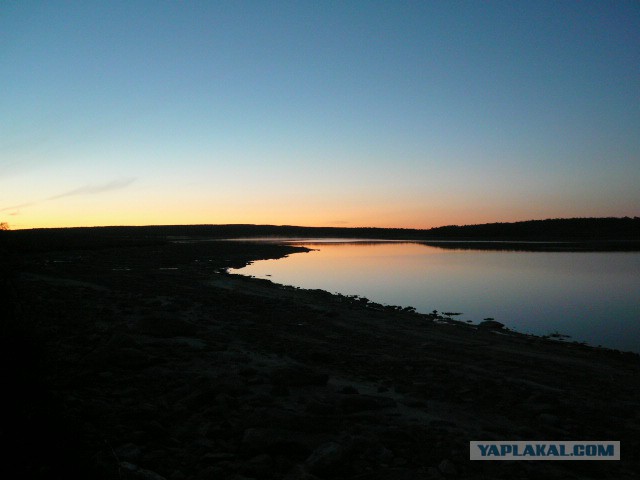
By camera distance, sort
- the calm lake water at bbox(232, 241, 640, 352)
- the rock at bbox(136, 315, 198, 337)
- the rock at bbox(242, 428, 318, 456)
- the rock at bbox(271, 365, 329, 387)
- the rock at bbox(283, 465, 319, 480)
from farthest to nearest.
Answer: the calm lake water at bbox(232, 241, 640, 352) → the rock at bbox(136, 315, 198, 337) → the rock at bbox(271, 365, 329, 387) → the rock at bbox(242, 428, 318, 456) → the rock at bbox(283, 465, 319, 480)

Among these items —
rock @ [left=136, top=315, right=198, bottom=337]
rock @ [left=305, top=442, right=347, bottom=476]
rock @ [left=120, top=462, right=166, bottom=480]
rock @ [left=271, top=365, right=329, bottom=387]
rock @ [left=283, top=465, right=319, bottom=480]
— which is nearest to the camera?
rock @ [left=120, top=462, right=166, bottom=480]

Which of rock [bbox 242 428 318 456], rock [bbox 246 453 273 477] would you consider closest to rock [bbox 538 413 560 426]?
rock [bbox 242 428 318 456]

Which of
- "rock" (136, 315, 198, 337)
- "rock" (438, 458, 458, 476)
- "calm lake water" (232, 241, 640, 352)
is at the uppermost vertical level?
"rock" (136, 315, 198, 337)

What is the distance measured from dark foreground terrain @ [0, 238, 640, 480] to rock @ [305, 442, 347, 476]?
14 mm

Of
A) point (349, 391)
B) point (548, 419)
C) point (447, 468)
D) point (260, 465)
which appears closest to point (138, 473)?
point (260, 465)

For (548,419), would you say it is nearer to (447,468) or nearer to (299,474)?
(447,468)

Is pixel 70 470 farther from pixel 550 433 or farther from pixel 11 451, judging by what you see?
pixel 550 433

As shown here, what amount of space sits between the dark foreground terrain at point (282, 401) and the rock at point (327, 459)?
1cm

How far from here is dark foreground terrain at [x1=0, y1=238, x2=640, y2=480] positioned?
184 inches

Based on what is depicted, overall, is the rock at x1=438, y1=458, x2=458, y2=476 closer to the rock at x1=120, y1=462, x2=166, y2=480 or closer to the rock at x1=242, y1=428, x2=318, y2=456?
the rock at x1=242, y1=428, x2=318, y2=456

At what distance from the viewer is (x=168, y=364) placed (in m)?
7.76

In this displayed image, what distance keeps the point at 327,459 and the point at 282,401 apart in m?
1.86

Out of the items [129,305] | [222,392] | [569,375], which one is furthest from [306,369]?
[129,305]

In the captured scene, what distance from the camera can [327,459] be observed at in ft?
15.6
